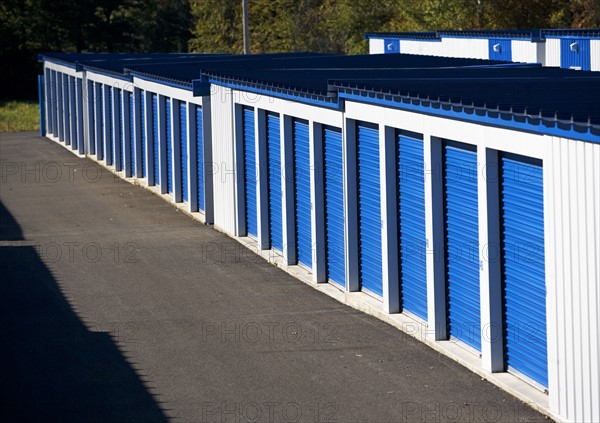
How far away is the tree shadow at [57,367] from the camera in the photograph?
34.9ft

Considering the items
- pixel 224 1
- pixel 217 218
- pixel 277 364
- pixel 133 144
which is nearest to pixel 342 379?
pixel 277 364

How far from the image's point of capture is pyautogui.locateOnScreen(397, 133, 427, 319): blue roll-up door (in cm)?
1314

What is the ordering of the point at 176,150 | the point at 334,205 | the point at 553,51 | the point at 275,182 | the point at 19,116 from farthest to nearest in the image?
the point at 19,116
the point at 553,51
the point at 176,150
the point at 275,182
the point at 334,205

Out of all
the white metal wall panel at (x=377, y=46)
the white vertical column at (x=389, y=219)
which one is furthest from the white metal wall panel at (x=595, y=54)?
the white metal wall panel at (x=377, y=46)

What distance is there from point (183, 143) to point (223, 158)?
327 centimetres

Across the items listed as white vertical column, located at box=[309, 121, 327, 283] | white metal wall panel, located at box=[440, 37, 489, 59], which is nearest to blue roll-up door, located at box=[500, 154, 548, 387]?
white vertical column, located at box=[309, 121, 327, 283]

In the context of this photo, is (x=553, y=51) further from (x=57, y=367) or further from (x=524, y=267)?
(x=57, y=367)

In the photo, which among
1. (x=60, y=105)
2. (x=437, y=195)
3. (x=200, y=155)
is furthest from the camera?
(x=60, y=105)

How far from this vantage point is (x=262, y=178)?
18781 millimetres

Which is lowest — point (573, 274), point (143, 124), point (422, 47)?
point (573, 274)

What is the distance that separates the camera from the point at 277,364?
12.1 meters

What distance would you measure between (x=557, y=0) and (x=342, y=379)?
3699 cm

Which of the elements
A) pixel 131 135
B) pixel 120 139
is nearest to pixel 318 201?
pixel 131 135

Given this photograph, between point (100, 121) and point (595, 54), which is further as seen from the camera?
point (100, 121)
